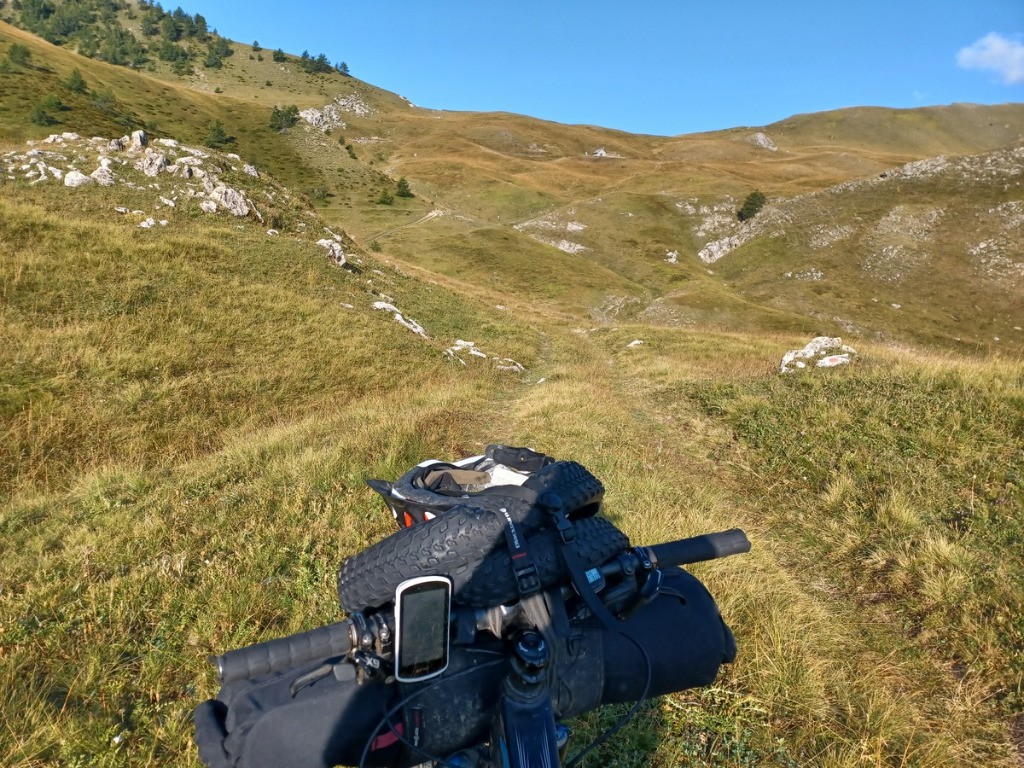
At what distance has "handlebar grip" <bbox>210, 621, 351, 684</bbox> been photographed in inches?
47.7

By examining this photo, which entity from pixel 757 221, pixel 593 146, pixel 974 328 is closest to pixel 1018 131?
pixel 593 146

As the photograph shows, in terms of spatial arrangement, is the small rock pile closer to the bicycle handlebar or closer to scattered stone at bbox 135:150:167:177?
scattered stone at bbox 135:150:167:177

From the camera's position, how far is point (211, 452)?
25.1 feet

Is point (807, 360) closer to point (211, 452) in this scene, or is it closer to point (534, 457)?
point (534, 457)

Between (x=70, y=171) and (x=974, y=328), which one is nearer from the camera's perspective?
(x=70, y=171)

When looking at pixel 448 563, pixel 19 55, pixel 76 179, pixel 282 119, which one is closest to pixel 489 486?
pixel 448 563

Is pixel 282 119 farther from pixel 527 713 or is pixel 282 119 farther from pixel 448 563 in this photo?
pixel 527 713

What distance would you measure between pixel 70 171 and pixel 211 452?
19.3 meters

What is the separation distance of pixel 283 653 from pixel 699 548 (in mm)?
1559

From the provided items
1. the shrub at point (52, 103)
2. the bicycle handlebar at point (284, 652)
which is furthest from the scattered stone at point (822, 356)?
the shrub at point (52, 103)

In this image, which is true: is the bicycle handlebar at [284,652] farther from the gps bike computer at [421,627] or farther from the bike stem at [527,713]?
the bike stem at [527,713]

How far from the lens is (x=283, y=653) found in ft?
4.18

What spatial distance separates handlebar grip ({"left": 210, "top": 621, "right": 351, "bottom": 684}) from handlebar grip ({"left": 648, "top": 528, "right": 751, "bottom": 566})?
1.18 m

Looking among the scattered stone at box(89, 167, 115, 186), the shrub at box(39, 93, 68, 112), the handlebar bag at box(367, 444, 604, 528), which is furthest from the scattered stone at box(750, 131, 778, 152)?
the handlebar bag at box(367, 444, 604, 528)
